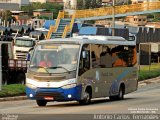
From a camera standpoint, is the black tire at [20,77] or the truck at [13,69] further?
the black tire at [20,77]

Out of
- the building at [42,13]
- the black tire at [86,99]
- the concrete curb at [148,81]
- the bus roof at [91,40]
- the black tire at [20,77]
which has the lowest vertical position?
the building at [42,13]

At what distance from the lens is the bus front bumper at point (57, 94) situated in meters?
23.5

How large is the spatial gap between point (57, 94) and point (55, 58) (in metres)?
1.37

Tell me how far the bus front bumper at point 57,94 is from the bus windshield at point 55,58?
72cm

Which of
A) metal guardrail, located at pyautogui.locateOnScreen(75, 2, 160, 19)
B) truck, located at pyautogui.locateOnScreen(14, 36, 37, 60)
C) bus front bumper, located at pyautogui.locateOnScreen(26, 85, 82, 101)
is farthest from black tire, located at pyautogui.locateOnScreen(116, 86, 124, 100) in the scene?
metal guardrail, located at pyautogui.locateOnScreen(75, 2, 160, 19)

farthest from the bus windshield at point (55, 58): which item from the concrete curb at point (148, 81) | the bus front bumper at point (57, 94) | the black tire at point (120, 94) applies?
the concrete curb at point (148, 81)

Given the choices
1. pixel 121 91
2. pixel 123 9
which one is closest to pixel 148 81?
pixel 121 91

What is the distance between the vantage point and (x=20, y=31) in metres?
83.6

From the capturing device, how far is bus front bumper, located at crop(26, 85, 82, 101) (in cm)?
2352

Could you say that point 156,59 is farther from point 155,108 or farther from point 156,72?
point 155,108

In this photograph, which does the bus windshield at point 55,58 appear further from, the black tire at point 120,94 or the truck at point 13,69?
the truck at point 13,69

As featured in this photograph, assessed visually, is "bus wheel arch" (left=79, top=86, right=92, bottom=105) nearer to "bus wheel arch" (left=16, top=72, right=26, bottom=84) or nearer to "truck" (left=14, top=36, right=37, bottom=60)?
"bus wheel arch" (left=16, top=72, right=26, bottom=84)

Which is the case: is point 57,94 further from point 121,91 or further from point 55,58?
point 121,91

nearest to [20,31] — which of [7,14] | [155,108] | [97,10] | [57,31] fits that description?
[97,10]
